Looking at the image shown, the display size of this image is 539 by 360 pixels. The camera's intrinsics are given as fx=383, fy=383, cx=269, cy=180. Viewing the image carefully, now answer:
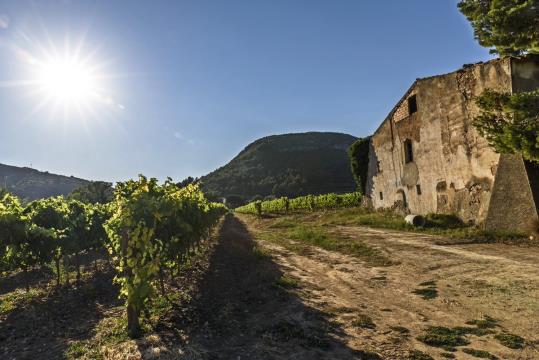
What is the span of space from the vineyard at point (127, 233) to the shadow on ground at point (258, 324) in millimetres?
1229

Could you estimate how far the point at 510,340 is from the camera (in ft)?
20.6

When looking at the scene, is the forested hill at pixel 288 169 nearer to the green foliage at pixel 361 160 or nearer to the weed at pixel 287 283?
the green foliage at pixel 361 160

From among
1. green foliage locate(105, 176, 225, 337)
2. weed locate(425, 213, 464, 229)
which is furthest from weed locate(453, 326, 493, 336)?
weed locate(425, 213, 464, 229)

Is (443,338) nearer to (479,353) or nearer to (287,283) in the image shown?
(479,353)

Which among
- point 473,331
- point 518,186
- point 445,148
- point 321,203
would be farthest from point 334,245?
point 321,203

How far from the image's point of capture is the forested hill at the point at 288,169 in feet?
326

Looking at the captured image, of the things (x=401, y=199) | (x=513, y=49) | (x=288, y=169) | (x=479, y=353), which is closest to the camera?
(x=479, y=353)

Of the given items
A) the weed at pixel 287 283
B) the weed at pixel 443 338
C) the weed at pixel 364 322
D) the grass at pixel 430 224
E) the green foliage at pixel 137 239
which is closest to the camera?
the weed at pixel 443 338

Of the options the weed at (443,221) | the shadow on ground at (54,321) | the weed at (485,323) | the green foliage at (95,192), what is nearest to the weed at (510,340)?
the weed at (485,323)

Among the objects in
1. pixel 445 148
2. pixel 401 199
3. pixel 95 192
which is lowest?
pixel 401 199

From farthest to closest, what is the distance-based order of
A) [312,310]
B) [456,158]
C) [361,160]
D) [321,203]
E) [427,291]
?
1. [321,203]
2. [361,160]
3. [456,158]
4. [427,291]
5. [312,310]

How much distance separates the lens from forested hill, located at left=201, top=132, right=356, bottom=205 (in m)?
99.4

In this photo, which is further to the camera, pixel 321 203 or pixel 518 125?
pixel 321 203

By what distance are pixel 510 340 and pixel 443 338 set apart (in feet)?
3.37
